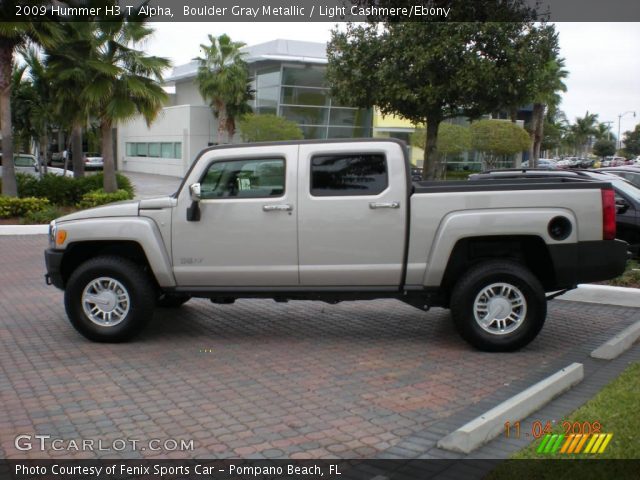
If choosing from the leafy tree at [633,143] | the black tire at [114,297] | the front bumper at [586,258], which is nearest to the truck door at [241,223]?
the black tire at [114,297]

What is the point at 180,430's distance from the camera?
16.6 ft

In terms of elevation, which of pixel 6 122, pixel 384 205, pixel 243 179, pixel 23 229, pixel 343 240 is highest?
pixel 6 122

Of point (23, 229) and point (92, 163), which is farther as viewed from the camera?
point (92, 163)

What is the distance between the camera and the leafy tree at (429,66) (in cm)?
2036

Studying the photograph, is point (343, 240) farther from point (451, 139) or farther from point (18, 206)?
point (451, 139)

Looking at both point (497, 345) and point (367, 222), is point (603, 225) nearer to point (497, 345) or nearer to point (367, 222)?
point (497, 345)

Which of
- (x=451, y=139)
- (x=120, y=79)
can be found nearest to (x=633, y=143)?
(x=451, y=139)

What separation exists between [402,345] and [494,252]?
4.34 ft

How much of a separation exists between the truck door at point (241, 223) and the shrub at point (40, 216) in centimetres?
1332

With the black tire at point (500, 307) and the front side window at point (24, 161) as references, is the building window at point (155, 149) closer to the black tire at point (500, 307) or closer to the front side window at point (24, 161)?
the front side window at point (24, 161)

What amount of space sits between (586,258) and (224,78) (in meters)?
38.3

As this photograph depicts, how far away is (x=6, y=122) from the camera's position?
66.7 feet

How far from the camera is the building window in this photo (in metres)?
50.4

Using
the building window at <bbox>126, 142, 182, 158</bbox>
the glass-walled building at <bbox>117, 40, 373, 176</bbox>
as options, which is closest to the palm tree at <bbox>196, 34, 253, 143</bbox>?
the glass-walled building at <bbox>117, 40, 373, 176</bbox>
